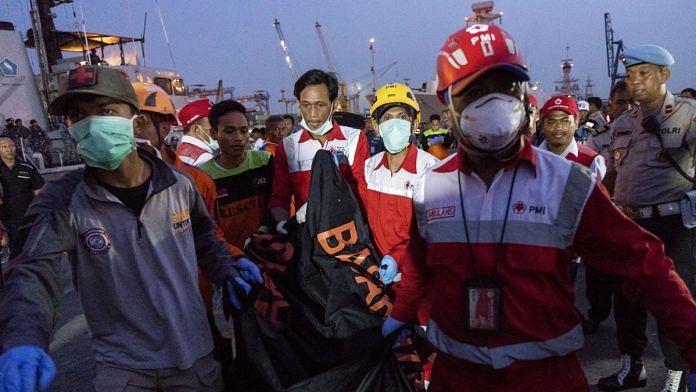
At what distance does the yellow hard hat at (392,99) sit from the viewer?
3.61 metres

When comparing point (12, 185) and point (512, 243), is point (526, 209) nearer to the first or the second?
point (512, 243)

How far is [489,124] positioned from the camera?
5.08 feet

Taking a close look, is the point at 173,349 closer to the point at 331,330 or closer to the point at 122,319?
the point at 122,319

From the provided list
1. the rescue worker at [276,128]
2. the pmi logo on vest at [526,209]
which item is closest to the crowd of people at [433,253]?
A: the pmi logo on vest at [526,209]

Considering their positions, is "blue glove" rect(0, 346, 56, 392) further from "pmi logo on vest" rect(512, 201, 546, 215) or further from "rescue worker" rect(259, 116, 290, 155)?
"rescue worker" rect(259, 116, 290, 155)

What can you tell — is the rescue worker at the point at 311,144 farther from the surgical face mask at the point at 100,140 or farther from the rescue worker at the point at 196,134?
the surgical face mask at the point at 100,140

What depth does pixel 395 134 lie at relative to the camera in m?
3.46

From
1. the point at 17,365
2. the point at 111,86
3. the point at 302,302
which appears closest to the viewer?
the point at 17,365

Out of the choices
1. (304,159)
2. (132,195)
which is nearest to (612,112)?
(304,159)

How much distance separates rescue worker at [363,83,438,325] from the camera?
121 inches

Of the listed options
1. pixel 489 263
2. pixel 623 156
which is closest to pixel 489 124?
pixel 489 263

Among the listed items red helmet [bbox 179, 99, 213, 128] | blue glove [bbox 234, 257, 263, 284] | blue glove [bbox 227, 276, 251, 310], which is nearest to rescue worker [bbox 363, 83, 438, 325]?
blue glove [bbox 234, 257, 263, 284]

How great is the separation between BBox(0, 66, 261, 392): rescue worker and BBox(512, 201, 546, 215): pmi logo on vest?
57.7 inches

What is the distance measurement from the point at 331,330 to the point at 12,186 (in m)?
7.00
